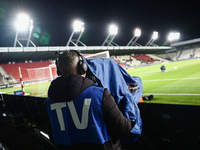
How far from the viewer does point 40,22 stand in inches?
1006

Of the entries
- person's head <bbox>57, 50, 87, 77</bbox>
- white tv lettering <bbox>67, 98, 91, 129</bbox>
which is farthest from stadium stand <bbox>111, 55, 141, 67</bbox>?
white tv lettering <bbox>67, 98, 91, 129</bbox>

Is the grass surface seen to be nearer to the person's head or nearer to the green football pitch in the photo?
the green football pitch

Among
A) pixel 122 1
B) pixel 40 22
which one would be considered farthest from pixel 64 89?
pixel 40 22

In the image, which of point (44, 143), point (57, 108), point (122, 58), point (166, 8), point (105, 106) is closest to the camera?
point (105, 106)

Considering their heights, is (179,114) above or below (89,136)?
below

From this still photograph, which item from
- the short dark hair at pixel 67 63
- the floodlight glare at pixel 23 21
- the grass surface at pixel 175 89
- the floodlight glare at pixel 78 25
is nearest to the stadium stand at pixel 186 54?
the floodlight glare at pixel 78 25

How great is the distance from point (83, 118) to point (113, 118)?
256 mm

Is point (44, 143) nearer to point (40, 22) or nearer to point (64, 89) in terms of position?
point (64, 89)

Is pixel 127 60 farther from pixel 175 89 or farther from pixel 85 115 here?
pixel 85 115

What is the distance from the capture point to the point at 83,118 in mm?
1005

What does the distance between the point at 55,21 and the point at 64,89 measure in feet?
98.4

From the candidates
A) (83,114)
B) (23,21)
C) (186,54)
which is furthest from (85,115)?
(186,54)

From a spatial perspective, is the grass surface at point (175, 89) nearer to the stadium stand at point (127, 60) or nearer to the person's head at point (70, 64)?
the person's head at point (70, 64)

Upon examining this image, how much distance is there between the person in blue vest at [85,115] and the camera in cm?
98
